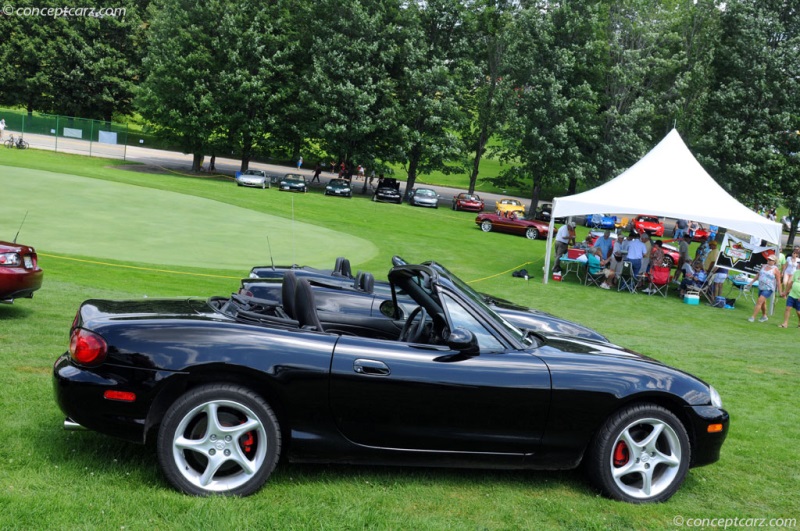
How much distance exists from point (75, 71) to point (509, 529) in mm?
71179

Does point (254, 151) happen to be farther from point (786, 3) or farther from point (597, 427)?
point (597, 427)

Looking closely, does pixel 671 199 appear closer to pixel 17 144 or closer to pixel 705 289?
pixel 705 289

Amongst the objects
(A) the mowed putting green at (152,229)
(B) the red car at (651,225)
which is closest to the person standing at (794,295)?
(A) the mowed putting green at (152,229)

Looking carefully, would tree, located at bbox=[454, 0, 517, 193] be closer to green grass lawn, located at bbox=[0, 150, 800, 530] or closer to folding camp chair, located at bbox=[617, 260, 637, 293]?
green grass lawn, located at bbox=[0, 150, 800, 530]

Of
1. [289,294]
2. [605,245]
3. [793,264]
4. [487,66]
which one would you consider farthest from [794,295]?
[487,66]

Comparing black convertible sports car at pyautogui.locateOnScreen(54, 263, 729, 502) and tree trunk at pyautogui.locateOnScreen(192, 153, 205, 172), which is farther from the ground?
tree trunk at pyautogui.locateOnScreen(192, 153, 205, 172)

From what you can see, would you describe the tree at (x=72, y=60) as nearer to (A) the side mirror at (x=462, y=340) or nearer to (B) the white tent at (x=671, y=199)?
(B) the white tent at (x=671, y=199)

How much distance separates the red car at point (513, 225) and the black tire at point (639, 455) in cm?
2990

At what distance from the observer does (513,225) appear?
115ft

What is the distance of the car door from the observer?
14.3ft

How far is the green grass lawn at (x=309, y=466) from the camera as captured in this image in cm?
396

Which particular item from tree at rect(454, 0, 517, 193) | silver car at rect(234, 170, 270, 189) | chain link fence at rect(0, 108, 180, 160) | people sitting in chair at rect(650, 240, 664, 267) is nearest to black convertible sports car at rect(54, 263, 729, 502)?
people sitting in chair at rect(650, 240, 664, 267)

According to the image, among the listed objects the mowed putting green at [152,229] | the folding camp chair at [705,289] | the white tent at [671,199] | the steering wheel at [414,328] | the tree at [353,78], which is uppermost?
the tree at [353,78]

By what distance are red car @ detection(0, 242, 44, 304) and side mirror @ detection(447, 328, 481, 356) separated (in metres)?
5.71
